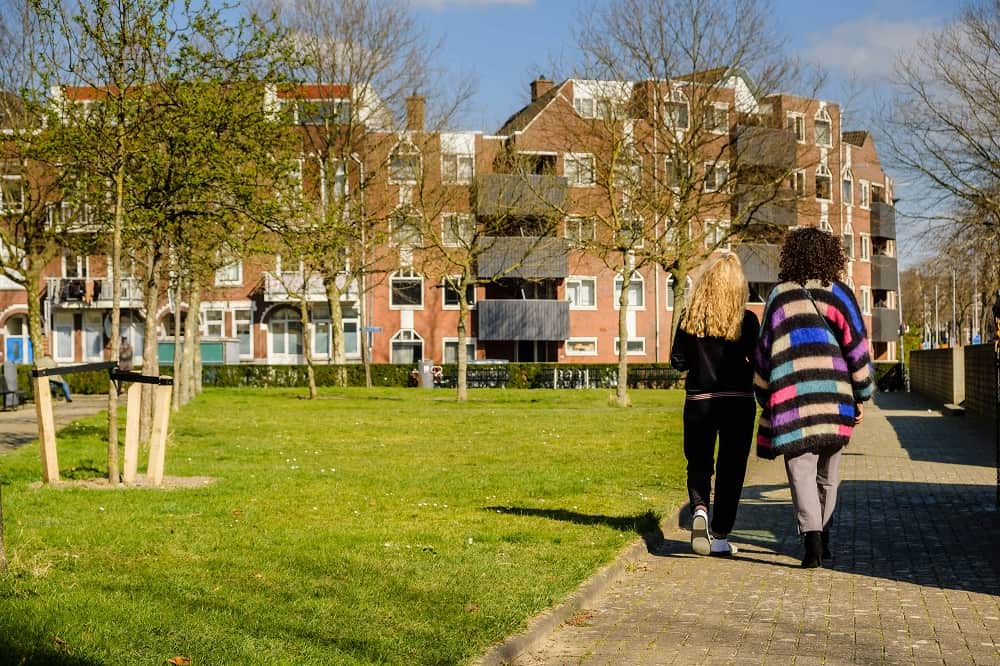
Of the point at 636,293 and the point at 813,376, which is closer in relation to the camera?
the point at 813,376

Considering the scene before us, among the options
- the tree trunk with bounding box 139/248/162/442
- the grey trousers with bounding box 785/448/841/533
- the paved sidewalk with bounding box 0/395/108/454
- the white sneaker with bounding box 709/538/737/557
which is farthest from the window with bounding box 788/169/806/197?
the grey trousers with bounding box 785/448/841/533

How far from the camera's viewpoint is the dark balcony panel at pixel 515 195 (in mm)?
41625

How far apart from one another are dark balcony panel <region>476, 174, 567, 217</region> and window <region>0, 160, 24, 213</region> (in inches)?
558

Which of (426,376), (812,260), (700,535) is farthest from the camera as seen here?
(426,376)

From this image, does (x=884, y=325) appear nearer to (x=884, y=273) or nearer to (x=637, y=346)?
(x=884, y=273)

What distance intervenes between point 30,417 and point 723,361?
2188 cm

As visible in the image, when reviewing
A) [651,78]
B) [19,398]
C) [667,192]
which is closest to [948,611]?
[19,398]

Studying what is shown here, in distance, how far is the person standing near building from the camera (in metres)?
8.55

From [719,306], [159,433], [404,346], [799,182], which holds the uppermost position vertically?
[799,182]

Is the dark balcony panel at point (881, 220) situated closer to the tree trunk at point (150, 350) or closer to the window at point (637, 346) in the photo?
the window at point (637, 346)

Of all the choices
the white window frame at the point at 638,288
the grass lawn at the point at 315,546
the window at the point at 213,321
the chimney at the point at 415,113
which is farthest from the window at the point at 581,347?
the grass lawn at the point at 315,546

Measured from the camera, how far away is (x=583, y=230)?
4559cm

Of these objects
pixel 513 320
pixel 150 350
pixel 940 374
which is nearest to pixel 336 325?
pixel 513 320

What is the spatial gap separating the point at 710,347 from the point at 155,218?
7.59 metres
